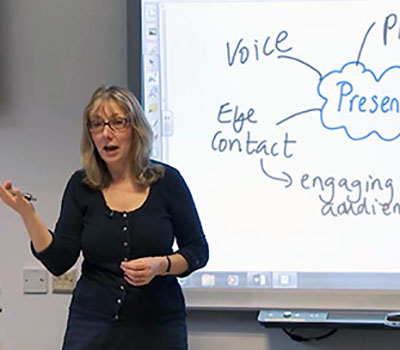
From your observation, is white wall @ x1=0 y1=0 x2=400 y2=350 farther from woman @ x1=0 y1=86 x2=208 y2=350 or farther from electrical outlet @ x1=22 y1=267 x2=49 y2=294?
woman @ x1=0 y1=86 x2=208 y2=350

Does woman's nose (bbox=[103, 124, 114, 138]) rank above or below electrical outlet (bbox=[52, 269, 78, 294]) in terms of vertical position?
above

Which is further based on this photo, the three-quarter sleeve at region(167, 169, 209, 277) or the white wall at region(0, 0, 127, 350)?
the white wall at region(0, 0, 127, 350)

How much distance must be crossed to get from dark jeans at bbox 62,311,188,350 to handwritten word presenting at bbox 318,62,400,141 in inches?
32.5

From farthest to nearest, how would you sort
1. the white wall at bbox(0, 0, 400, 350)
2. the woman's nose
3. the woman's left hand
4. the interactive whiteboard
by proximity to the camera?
1. the white wall at bbox(0, 0, 400, 350)
2. the interactive whiteboard
3. the woman's nose
4. the woman's left hand

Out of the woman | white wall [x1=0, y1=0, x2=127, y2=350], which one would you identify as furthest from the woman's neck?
white wall [x1=0, y1=0, x2=127, y2=350]

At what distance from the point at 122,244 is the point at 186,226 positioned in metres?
0.17

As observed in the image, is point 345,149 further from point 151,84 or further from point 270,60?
point 151,84

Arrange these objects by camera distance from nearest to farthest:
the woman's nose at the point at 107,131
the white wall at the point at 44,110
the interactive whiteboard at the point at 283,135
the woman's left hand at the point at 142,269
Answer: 1. the woman's left hand at the point at 142,269
2. the woman's nose at the point at 107,131
3. the interactive whiteboard at the point at 283,135
4. the white wall at the point at 44,110

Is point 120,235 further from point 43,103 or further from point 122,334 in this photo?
point 43,103

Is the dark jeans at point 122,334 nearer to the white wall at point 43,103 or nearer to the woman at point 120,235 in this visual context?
the woman at point 120,235

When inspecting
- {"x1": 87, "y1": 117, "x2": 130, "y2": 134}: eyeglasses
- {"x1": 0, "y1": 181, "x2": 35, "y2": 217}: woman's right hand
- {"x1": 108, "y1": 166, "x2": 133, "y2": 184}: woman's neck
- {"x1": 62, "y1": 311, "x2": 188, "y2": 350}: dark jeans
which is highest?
{"x1": 87, "y1": 117, "x2": 130, "y2": 134}: eyeglasses

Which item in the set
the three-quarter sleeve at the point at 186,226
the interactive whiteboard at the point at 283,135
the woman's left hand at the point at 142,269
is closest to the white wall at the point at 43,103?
the interactive whiteboard at the point at 283,135

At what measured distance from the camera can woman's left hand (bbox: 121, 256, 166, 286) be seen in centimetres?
147

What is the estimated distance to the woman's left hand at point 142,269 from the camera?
1471 millimetres
